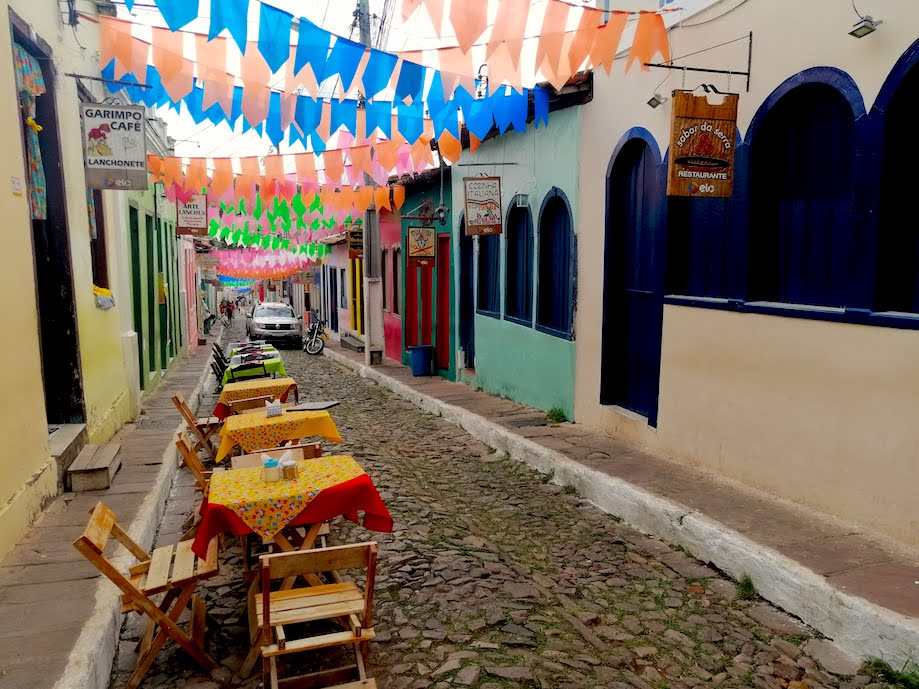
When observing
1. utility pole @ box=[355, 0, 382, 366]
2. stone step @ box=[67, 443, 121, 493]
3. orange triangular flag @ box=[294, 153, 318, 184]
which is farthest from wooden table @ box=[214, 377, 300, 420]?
utility pole @ box=[355, 0, 382, 366]

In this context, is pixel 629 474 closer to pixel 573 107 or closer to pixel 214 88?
pixel 573 107

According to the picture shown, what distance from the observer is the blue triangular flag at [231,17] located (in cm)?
446

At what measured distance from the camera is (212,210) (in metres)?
19.4

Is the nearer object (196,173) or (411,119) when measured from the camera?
(411,119)

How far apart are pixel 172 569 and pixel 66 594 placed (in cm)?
77

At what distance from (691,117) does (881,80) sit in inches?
49.9

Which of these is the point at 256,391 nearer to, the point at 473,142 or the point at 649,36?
the point at 473,142

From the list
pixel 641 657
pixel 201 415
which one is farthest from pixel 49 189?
pixel 641 657

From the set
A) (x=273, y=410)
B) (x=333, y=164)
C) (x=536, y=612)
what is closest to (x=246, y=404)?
(x=273, y=410)

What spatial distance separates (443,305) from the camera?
13.9 metres

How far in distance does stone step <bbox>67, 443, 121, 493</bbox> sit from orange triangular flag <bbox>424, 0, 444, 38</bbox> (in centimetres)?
458

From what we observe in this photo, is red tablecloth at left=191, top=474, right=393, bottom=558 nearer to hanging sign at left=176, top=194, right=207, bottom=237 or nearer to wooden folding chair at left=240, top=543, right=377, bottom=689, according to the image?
wooden folding chair at left=240, top=543, right=377, bottom=689

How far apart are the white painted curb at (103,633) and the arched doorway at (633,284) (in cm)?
478

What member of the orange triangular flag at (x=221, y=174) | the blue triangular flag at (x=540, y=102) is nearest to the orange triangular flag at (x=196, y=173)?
the orange triangular flag at (x=221, y=174)
